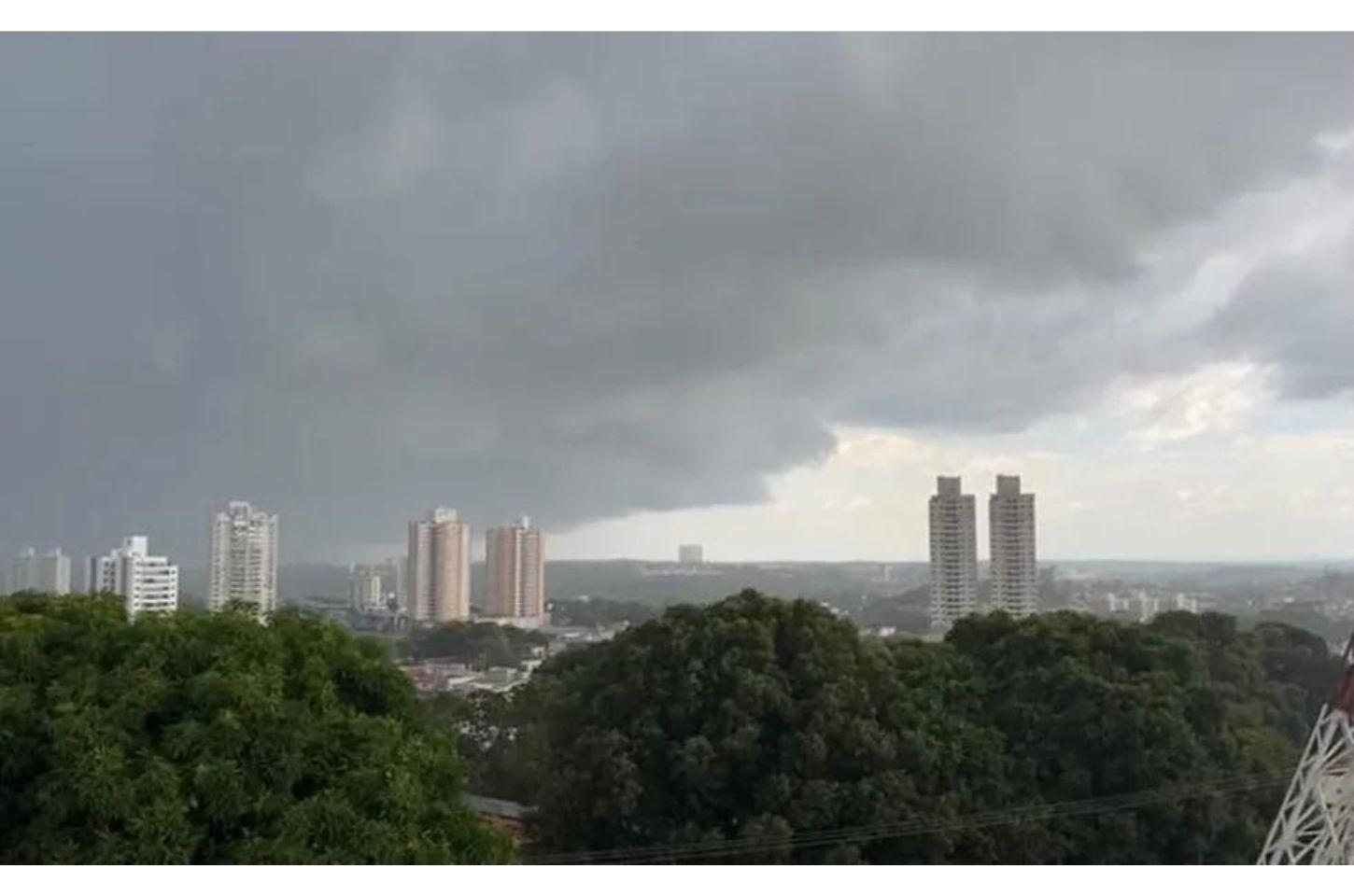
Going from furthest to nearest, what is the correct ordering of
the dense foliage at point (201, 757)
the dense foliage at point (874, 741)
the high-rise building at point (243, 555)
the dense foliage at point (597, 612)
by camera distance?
the high-rise building at point (243, 555) < the dense foliage at point (597, 612) < the dense foliage at point (874, 741) < the dense foliage at point (201, 757)

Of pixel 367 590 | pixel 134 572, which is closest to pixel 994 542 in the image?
pixel 367 590

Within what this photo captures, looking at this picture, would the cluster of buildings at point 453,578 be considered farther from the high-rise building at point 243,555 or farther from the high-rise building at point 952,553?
the high-rise building at point 952,553

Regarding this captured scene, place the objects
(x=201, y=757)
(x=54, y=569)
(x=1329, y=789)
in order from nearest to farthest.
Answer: (x=201, y=757) → (x=1329, y=789) → (x=54, y=569)

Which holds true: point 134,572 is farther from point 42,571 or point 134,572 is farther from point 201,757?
point 201,757

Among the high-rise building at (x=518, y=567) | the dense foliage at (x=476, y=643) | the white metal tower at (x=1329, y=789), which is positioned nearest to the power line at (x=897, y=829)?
the white metal tower at (x=1329, y=789)

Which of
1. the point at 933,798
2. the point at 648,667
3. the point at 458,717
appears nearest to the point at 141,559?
the point at 458,717

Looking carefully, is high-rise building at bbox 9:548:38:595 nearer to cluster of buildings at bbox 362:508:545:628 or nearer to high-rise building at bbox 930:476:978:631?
cluster of buildings at bbox 362:508:545:628
